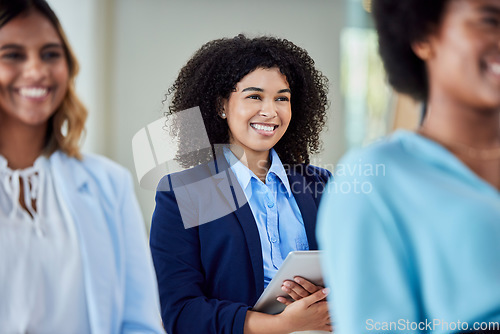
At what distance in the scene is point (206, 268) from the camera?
1.39m

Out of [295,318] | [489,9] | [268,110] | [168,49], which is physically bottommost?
[295,318]

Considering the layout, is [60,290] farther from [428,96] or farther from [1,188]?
[428,96]

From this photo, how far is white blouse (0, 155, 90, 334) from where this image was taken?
0.99 meters

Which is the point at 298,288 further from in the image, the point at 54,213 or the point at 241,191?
the point at 54,213

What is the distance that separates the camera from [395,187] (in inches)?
27.2

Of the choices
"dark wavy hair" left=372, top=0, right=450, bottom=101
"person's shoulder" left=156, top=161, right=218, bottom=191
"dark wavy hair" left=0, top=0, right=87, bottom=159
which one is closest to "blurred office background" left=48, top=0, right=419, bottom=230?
"person's shoulder" left=156, top=161, right=218, bottom=191

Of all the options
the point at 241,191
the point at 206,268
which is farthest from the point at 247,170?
the point at 206,268

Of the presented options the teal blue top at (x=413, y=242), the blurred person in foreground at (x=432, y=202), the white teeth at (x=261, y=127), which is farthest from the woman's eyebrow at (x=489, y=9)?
the white teeth at (x=261, y=127)

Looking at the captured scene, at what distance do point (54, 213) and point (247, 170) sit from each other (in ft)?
1.91

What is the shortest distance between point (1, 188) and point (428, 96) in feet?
2.44

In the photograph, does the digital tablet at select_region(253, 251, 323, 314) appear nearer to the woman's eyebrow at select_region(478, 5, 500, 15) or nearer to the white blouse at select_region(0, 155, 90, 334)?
the white blouse at select_region(0, 155, 90, 334)

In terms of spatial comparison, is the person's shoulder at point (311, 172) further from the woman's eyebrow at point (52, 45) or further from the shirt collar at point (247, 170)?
the woman's eyebrow at point (52, 45)

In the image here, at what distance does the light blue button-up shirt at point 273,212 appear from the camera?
1430 mm

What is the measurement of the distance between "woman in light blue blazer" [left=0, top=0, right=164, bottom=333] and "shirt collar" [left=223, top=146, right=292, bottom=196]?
1.44 ft
